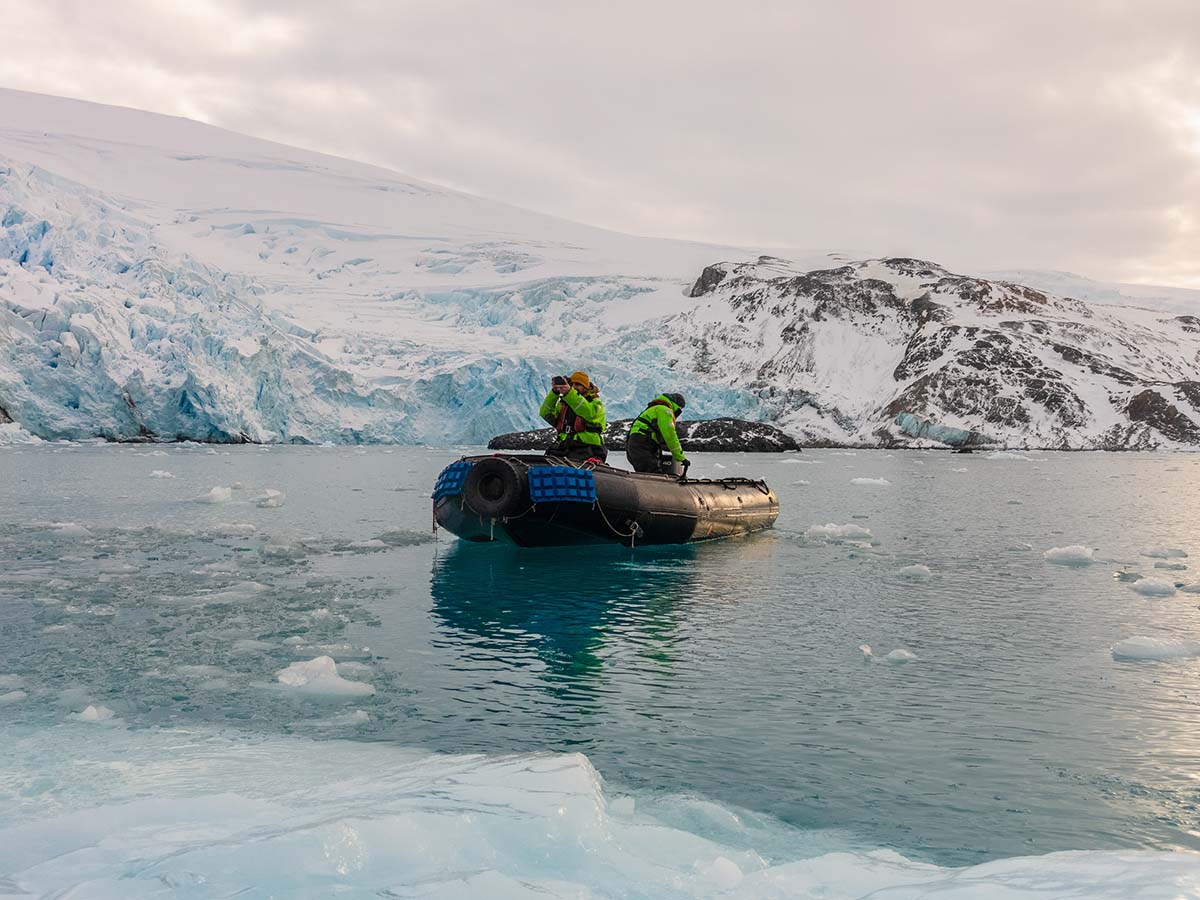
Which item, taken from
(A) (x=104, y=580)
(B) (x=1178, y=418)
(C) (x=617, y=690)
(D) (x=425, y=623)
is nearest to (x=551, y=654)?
(C) (x=617, y=690)

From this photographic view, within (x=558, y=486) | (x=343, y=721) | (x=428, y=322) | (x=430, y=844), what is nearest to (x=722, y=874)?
(x=430, y=844)

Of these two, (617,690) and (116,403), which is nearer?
(617,690)

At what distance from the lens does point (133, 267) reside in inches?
2172

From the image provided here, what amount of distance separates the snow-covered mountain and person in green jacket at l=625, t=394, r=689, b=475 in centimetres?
3883

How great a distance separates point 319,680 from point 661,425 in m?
10.7

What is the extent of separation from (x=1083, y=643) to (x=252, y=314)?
174 feet

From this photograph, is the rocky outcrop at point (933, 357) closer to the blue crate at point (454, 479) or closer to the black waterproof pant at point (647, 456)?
the black waterproof pant at point (647, 456)

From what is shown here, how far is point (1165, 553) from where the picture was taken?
684 inches

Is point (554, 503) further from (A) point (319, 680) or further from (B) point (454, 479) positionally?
(A) point (319, 680)

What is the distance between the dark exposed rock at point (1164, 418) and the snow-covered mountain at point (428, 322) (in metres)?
0.23

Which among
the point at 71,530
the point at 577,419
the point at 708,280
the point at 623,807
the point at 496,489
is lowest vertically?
the point at 71,530

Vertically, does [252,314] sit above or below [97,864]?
above

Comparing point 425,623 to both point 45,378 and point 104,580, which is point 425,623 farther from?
point 45,378

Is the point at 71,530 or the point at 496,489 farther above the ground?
the point at 496,489
